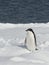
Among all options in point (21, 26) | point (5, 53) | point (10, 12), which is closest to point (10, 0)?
point (10, 12)

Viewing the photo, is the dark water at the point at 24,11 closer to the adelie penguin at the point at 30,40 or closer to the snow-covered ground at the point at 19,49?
the snow-covered ground at the point at 19,49

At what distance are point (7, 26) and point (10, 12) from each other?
351 inches

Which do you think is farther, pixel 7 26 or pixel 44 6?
pixel 44 6

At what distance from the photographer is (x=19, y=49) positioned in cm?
823

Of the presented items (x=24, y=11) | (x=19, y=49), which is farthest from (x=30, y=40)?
(x=24, y=11)

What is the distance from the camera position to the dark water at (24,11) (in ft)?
61.6

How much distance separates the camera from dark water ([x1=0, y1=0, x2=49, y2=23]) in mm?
18769

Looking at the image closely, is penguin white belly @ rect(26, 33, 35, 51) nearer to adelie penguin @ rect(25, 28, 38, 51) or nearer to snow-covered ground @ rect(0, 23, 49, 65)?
adelie penguin @ rect(25, 28, 38, 51)

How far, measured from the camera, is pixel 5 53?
7.82 meters

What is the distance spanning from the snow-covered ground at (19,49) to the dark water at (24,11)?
6.76m

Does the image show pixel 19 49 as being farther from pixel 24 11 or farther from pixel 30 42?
pixel 24 11

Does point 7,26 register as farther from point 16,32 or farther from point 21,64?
point 21,64

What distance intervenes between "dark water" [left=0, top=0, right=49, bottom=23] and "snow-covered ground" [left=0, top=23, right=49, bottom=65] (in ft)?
22.2

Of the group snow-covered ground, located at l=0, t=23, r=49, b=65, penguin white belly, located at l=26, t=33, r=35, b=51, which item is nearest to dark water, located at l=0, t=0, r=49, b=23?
snow-covered ground, located at l=0, t=23, r=49, b=65
